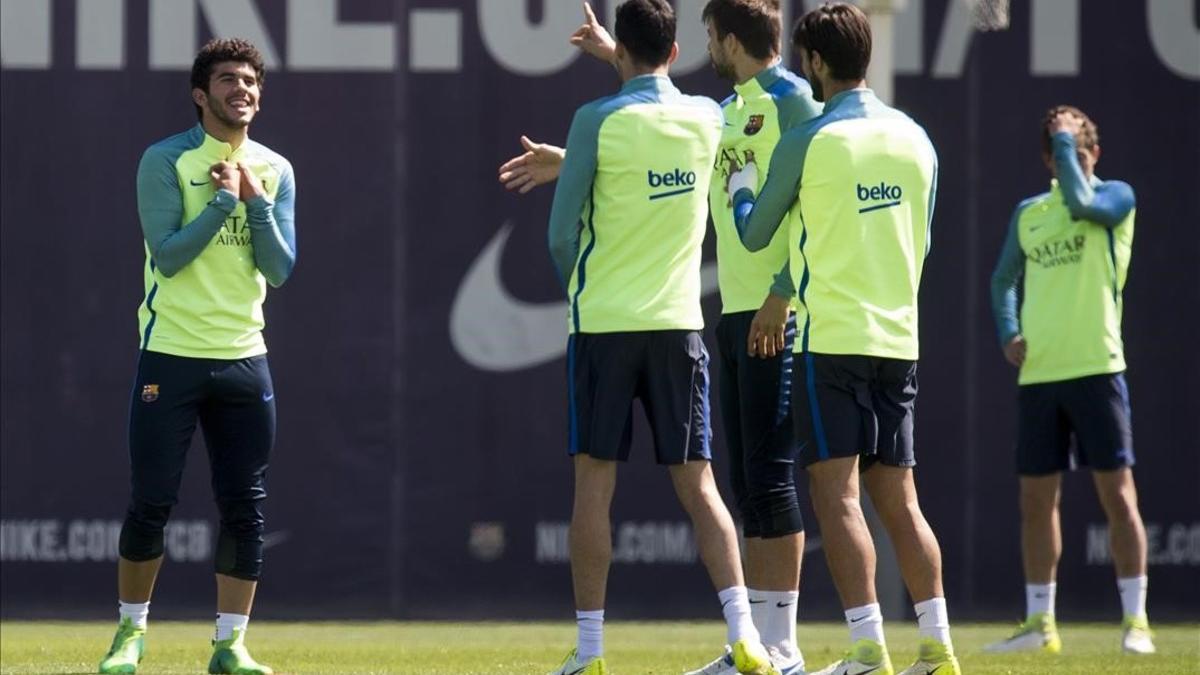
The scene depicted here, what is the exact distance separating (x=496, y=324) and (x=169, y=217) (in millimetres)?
3912

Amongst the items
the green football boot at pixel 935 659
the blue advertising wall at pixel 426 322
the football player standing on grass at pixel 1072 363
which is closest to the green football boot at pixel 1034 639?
the football player standing on grass at pixel 1072 363

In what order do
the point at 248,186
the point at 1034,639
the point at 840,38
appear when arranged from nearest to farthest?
the point at 840,38 < the point at 248,186 < the point at 1034,639

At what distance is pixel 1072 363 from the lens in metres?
8.32

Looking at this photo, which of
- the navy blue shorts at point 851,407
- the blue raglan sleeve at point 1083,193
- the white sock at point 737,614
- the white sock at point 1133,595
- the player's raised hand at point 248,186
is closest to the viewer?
the navy blue shorts at point 851,407

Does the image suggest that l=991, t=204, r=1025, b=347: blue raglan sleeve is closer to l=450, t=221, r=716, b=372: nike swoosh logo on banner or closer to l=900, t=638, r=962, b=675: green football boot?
l=450, t=221, r=716, b=372: nike swoosh logo on banner

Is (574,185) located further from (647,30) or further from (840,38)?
(840,38)

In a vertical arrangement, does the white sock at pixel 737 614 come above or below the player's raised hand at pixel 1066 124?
below

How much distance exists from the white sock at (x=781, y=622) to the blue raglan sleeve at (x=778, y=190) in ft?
3.62

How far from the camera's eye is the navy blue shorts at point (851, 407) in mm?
5449

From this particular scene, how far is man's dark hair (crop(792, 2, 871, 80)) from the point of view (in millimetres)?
5547

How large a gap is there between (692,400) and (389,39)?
4831 mm

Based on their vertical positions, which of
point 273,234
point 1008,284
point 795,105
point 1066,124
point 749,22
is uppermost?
point 749,22

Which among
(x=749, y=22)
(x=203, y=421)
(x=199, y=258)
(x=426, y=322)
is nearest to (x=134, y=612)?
(x=203, y=421)

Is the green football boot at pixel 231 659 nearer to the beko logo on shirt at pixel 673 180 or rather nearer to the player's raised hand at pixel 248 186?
the player's raised hand at pixel 248 186
